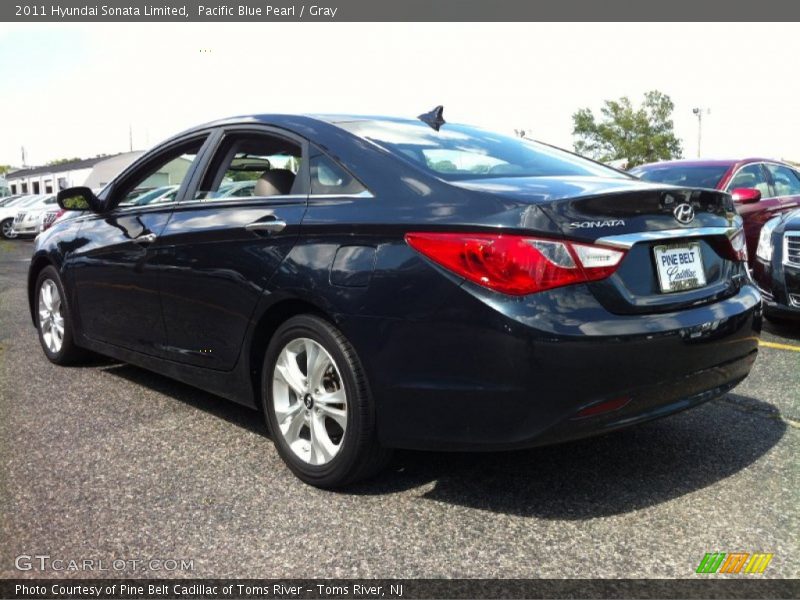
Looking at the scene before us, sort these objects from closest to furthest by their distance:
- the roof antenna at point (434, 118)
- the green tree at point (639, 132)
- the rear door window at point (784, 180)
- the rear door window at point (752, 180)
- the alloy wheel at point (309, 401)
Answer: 1. the alloy wheel at point (309, 401)
2. the roof antenna at point (434, 118)
3. the rear door window at point (752, 180)
4. the rear door window at point (784, 180)
5. the green tree at point (639, 132)

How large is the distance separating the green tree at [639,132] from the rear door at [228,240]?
178ft

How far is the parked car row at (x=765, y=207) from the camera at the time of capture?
600cm

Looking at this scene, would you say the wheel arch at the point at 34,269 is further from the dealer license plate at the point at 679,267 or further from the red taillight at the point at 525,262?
the dealer license plate at the point at 679,267

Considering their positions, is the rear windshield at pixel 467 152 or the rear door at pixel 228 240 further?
the rear door at pixel 228 240

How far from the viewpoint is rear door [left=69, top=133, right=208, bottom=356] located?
416 cm

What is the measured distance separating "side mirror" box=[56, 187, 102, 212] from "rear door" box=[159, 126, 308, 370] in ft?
3.58

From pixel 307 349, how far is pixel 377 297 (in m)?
0.49

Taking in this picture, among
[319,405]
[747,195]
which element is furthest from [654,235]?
[747,195]

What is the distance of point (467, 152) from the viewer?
3500 mm

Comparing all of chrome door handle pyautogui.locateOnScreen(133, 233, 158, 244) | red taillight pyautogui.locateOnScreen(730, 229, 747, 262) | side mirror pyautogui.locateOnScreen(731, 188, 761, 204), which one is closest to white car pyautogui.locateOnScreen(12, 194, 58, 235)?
side mirror pyautogui.locateOnScreen(731, 188, 761, 204)

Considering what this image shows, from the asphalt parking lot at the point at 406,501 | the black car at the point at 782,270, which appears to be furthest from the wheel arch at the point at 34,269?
the black car at the point at 782,270

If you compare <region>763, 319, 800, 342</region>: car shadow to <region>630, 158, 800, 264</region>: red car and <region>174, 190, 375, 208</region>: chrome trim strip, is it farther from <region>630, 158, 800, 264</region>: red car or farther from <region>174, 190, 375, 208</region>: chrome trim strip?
<region>174, 190, 375, 208</region>: chrome trim strip

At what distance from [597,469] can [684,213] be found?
1.14 meters

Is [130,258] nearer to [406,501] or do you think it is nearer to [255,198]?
[255,198]
